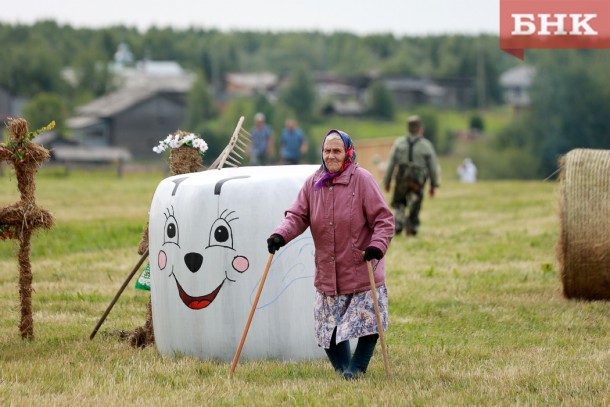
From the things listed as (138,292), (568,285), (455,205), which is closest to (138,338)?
(138,292)

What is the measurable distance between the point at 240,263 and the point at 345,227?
3.15 feet

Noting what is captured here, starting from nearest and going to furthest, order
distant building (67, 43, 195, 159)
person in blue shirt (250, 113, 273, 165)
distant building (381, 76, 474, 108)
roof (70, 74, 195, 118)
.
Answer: person in blue shirt (250, 113, 273, 165)
distant building (67, 43, 195, 159)
roof (70, 74, 195, 118)
distant building (381, 76, 474, 108)

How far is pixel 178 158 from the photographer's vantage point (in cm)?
981

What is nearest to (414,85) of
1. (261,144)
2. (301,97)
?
(301,97)

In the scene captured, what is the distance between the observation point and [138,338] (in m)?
9.76

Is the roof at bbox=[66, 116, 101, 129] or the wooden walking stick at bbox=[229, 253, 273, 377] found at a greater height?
the roof at bbox=[66, 116, 101, 129]

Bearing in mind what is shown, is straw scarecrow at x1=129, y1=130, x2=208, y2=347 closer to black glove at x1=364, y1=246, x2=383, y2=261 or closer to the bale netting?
black glove at x1=364, y1=246, x2=383, y2=261

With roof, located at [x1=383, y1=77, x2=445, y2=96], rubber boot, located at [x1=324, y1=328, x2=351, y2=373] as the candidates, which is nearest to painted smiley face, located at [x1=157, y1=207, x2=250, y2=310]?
rubber boot, located at [x1=324, y1=328, x2=351, y2=373]

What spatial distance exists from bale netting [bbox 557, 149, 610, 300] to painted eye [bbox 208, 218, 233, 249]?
177 inches

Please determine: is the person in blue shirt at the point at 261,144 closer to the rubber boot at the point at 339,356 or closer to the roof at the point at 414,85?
the rubber boot at the point at 339,356

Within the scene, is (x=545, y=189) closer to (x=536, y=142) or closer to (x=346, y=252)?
(x=346, y=252)

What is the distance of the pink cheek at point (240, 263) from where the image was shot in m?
8.62

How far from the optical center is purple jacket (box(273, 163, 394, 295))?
26.4 ft

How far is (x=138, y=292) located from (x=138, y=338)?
3.42m
